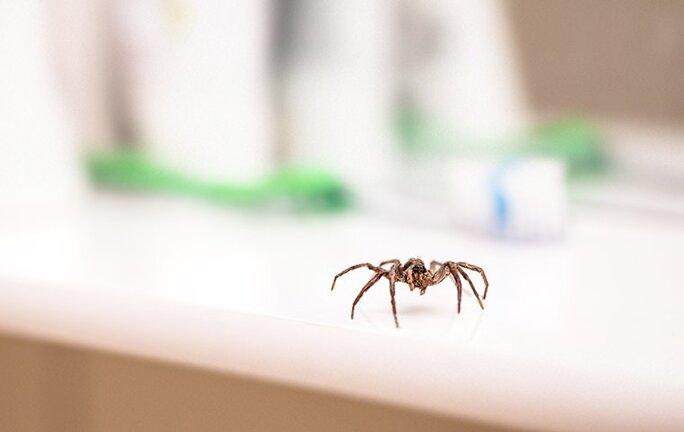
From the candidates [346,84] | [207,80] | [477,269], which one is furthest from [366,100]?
[477,269]

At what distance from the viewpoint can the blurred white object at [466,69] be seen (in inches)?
27.5

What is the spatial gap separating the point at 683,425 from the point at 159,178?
506 mm

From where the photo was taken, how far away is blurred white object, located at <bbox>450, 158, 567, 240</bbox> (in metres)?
0.60

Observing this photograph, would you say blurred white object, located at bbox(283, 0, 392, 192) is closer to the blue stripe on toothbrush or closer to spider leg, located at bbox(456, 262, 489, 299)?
the blue stripe on toothbrush

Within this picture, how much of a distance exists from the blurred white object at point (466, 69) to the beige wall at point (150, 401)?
0.30 metres

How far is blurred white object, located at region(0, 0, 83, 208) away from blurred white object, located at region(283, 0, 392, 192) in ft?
0.65

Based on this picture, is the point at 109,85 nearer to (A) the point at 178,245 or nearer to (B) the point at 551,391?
(A) the point at 178,245

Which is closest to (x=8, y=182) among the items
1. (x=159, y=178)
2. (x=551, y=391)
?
(x=159, y=178)

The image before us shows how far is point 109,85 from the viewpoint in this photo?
2.57 feet

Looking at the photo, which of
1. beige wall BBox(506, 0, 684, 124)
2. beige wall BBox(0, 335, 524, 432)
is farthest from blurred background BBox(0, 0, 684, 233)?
beige wall BBox(0, 335, 524, 432)

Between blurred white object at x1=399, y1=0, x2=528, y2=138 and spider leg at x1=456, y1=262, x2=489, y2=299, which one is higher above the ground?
blurred white object at x1=399, y1=0, x2=528, y2=138

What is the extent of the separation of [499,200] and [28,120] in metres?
0.38

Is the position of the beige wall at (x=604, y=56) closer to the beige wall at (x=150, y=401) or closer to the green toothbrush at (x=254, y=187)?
the green toothbrush at (x=254, y=187)

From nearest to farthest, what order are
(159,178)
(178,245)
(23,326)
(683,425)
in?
(683,425), (23,326), (178,245), (159,178)
